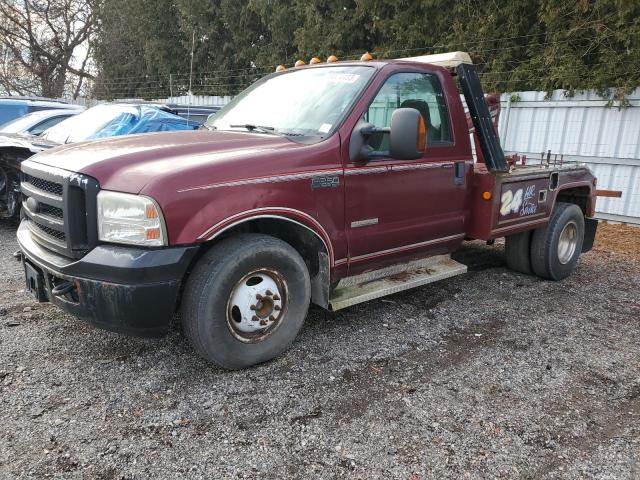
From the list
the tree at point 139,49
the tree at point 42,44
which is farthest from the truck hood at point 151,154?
the tree at point 42,44

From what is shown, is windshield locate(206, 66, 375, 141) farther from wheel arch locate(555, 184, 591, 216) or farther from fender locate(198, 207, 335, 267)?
wheel arch locate(555, 184, 591, 216)

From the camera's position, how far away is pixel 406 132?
3.35 m

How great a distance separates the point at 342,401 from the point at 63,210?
1.97 meters

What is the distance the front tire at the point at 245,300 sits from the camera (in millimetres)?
3066

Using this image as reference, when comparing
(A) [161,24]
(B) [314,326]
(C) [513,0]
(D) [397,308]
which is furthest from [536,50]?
(A) [161,24]

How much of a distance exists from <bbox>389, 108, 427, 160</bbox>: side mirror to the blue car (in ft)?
16.1

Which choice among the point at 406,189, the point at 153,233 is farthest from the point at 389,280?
the point at 153,233

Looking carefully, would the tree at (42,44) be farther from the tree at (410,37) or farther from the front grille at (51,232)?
the front grille at (51,232)

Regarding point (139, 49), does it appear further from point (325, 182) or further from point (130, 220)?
point (130, 220)

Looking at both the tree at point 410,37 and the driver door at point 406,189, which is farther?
the tree at point 410,37

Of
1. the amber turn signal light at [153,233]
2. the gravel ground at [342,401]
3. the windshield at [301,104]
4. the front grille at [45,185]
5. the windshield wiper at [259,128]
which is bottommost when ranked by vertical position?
the gravel ground at [342,401]

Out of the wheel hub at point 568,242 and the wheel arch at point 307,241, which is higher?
the wheel arch at point 307,241

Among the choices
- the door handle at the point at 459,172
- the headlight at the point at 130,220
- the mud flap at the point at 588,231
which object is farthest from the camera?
the mud flap at the point at 588,231

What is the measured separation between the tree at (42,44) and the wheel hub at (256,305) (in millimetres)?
24463
